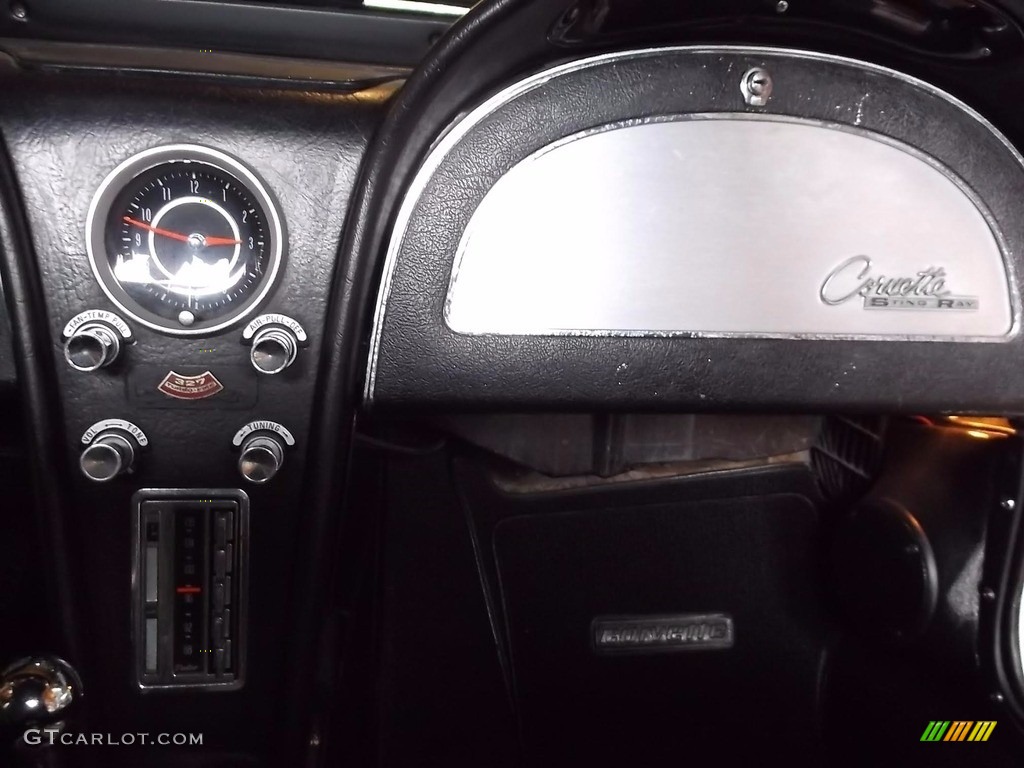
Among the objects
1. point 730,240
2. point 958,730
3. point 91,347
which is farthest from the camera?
point 958,730

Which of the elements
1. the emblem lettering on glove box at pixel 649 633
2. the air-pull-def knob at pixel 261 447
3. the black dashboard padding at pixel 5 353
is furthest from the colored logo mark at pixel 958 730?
the black dashboard padding at pixel 5 353

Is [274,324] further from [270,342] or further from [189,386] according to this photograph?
[189,386]

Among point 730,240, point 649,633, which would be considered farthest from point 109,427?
point 649,633

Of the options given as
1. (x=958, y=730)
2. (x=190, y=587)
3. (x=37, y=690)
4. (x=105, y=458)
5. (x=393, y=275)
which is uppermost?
(x=393, y=275)

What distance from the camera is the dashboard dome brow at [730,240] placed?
112cm

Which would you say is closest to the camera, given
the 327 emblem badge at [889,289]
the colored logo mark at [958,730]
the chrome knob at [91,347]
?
the chrome knob at [91,347]

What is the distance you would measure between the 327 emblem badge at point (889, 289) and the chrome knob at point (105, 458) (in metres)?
0.95

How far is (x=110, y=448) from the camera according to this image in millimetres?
1072

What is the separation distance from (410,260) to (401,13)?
1.60 ft

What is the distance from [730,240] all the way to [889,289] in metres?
0.25

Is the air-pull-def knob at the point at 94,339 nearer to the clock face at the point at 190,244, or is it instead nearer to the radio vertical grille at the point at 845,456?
the clock face at the point at 190,244

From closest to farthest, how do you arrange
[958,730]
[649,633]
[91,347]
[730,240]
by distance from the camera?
[91,347]
[730,240]
[958,730]
[649,633]

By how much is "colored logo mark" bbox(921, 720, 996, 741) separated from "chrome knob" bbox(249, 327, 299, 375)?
4.09 ft

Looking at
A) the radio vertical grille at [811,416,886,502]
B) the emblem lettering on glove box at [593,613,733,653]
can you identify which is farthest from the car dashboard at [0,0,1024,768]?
the emblem lettering on glove box at [593,613,733,653]
